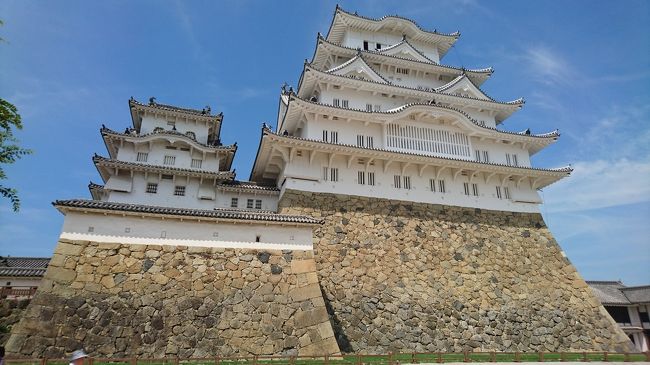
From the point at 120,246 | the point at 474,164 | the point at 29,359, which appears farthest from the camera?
the point at 474,164

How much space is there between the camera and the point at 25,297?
13.2 meters

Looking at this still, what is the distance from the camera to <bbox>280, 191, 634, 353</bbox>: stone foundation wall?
52.0ft

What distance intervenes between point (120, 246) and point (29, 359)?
3.83 metres

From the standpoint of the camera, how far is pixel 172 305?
1205cm

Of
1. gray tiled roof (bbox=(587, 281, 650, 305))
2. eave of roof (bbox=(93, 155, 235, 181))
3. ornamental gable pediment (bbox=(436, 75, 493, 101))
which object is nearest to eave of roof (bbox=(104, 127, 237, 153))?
eave of roof (bbox=(93, 155, 235, 181))

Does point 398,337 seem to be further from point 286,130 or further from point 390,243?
point 286,130

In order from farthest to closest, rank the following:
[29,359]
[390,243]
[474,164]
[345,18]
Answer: [345,18] < [474,164] < [390,243] < [29,359]

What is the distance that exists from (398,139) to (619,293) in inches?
974

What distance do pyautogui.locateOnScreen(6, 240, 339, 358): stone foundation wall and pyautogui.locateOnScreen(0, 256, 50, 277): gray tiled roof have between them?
5.68m

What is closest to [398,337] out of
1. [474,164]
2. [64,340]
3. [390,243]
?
[390,243]

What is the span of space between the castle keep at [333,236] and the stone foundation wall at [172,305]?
48 millimetres

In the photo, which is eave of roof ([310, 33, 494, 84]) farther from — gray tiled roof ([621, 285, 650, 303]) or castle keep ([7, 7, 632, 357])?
gray tiled roof ([621, 285, 650, 303])

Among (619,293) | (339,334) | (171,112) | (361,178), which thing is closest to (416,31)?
(361,178)

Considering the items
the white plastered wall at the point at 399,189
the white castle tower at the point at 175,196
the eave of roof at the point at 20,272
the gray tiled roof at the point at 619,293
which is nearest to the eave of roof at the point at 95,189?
the white castle tower at the point at 175,196
